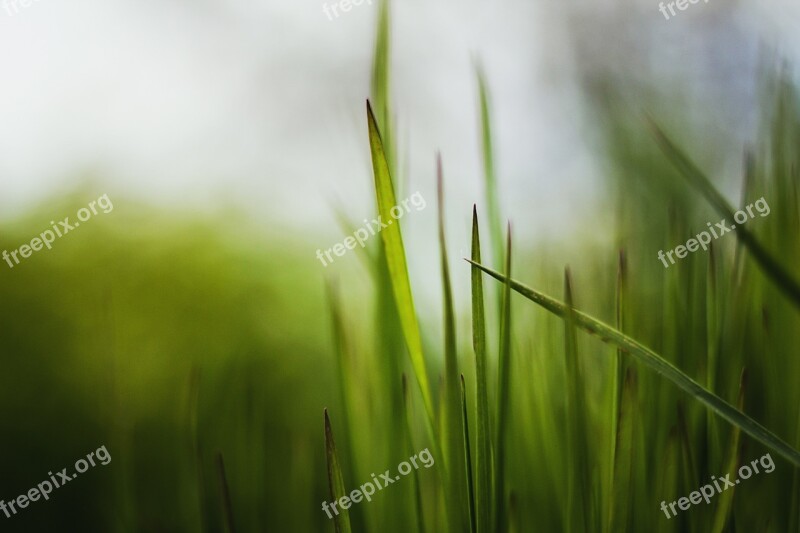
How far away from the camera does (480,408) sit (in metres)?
0.30

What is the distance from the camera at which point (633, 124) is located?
2.67ft

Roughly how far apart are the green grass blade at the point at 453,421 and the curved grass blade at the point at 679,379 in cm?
4

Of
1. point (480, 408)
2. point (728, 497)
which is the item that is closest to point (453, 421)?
point (480, 408)

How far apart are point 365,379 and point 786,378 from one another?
0.34 metres

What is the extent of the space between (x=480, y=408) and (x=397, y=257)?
0.10 metres

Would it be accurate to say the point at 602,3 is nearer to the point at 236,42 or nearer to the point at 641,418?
the point at 236,42

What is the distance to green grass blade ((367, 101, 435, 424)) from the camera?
0.31 metres

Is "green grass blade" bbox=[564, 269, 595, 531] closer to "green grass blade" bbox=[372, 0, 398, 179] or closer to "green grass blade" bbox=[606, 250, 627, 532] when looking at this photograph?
"green grass blade" bbox=[606, 250, 627, 532]

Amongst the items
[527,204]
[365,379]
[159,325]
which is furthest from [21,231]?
[365,379]

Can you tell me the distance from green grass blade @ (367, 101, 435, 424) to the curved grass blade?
0.06 m

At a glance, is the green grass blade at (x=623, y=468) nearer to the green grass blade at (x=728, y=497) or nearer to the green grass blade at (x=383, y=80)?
the green grass blade at (x=728, y=497)

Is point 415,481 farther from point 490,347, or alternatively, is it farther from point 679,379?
point 490,347

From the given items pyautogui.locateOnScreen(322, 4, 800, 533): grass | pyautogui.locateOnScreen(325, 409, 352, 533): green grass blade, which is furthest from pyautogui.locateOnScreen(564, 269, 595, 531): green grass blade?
pyautogui.locateOnScreen(325, 409, 352, 533): green grass blade

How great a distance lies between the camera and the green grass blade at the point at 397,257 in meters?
0.31
